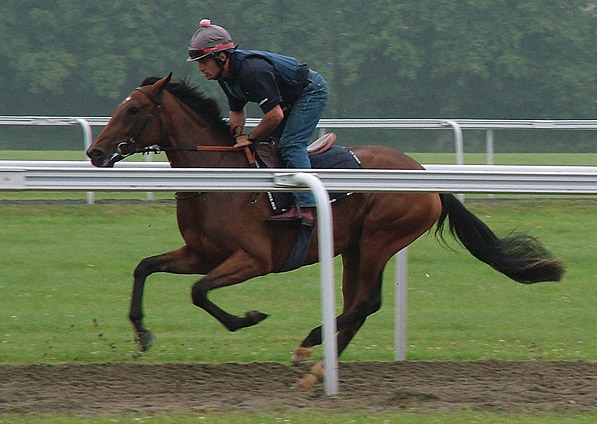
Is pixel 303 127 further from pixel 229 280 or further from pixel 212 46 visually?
pixel 229 280

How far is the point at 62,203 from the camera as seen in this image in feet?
39.9

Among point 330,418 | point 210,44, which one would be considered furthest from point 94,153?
point 330,418

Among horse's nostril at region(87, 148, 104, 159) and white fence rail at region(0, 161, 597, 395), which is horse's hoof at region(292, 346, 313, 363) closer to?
white fence rail at region(0, 161, 597, 395)

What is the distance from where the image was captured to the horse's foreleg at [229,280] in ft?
19.4

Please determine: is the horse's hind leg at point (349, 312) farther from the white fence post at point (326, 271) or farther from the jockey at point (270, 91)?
the white fence post at point (326, 271)

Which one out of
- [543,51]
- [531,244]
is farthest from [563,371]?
[543,51]

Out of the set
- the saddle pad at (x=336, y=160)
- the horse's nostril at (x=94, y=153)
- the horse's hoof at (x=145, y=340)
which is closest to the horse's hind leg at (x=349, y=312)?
the saddle pad at (x=336, y=160)

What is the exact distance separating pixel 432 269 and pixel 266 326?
8.01 feet

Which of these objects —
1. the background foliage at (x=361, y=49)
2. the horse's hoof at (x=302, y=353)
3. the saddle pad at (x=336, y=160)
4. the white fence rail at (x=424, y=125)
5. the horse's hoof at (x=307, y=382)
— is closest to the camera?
the horse's hoof at (x=307, y=382)

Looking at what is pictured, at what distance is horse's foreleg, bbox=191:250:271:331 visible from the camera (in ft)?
19.4

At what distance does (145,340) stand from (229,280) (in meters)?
0.60

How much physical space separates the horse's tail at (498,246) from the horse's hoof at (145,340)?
6.08 feet

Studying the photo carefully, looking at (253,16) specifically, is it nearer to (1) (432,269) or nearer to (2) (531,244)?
(1) (432,269)

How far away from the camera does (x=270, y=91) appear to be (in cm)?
604
